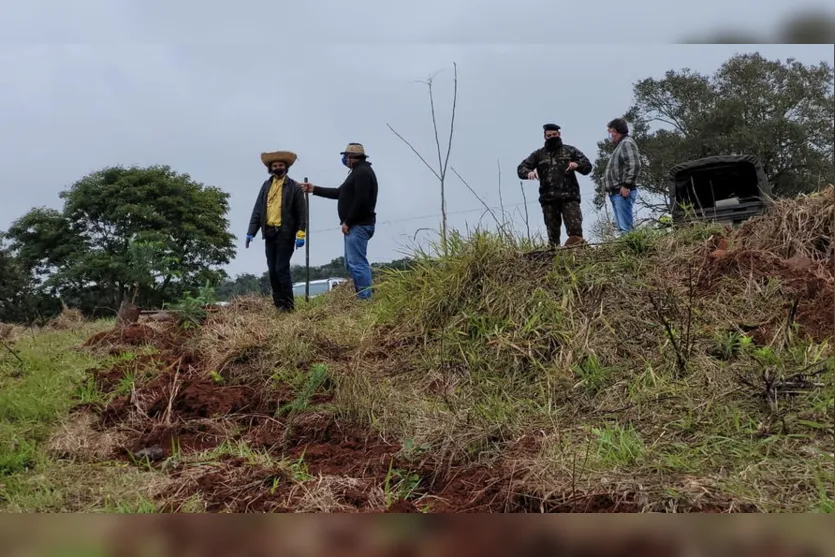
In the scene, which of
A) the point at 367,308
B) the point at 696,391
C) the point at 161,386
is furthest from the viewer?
the point at 367,308

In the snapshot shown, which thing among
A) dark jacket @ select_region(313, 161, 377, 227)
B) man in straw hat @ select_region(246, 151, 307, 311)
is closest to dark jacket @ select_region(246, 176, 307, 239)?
man in straw hat @ select_region(246, 151, 307, 311)

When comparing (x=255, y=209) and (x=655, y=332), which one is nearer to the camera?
(x=655, y=332)

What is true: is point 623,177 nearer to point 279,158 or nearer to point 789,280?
point 789,280

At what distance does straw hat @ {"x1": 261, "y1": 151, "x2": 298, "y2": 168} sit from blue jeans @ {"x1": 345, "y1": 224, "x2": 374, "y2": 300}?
1.01 metres

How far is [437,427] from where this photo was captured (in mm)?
3209

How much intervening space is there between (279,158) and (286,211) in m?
0.61

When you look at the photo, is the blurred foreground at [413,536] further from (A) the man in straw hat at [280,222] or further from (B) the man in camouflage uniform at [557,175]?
(B) the man in camouflage uniform at [557,175]

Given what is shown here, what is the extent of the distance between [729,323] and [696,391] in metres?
0.86

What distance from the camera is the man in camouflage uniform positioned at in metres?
6.55

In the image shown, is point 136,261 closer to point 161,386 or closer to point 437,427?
point 161,386

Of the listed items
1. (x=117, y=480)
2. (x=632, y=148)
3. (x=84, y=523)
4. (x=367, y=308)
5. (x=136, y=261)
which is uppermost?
(x=632, y=148)

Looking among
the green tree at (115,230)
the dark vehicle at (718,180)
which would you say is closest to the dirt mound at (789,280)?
the dark vehicle at (718,180)

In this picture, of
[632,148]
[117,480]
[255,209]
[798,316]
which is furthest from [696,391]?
[255,209]

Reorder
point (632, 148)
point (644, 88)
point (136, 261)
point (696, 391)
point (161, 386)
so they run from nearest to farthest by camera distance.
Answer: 1. point (696, 391)
2. point (161, 386)
3. point (632, 148)
4. point (136, 261)
5. point (644, 88)
